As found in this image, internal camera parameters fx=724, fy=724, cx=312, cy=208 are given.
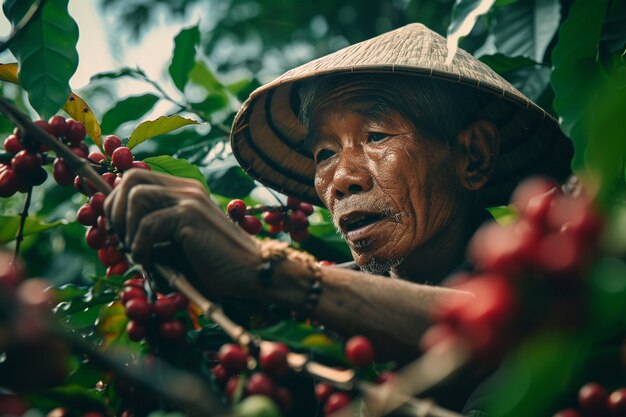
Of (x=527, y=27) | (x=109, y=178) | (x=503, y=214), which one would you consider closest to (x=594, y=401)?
(x=109, y=178)

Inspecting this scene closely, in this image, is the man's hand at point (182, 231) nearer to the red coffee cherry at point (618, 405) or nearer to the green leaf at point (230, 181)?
the red coffee cherry at point (618, 405)

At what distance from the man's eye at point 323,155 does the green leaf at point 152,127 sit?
1.42 ft

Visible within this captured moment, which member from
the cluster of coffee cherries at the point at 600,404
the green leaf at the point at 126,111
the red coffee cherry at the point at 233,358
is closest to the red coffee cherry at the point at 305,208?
the green leaf at the point at 126,111

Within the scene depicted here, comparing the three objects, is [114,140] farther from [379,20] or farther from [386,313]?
[379,20]

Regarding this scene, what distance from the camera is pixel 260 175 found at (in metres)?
2.74

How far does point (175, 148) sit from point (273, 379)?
6.48 ft

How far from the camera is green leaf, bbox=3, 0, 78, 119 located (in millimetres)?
1808

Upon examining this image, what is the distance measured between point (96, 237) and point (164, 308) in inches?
13.9

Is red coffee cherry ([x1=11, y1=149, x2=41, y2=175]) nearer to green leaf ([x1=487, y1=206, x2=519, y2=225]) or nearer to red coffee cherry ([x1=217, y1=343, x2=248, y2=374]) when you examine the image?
red coffee cherry ([x1=217, y1=343, x2=248, y2=374])

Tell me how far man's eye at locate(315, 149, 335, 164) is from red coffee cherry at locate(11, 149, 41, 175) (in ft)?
3.19

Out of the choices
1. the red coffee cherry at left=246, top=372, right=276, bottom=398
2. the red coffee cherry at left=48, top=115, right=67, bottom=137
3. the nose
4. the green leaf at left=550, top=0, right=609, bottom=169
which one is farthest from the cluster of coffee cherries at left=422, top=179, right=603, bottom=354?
the nose

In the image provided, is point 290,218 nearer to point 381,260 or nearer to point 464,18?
point 381,260

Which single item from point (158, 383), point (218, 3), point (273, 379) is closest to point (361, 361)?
point (273, 379)

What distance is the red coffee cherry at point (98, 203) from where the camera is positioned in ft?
5.16
